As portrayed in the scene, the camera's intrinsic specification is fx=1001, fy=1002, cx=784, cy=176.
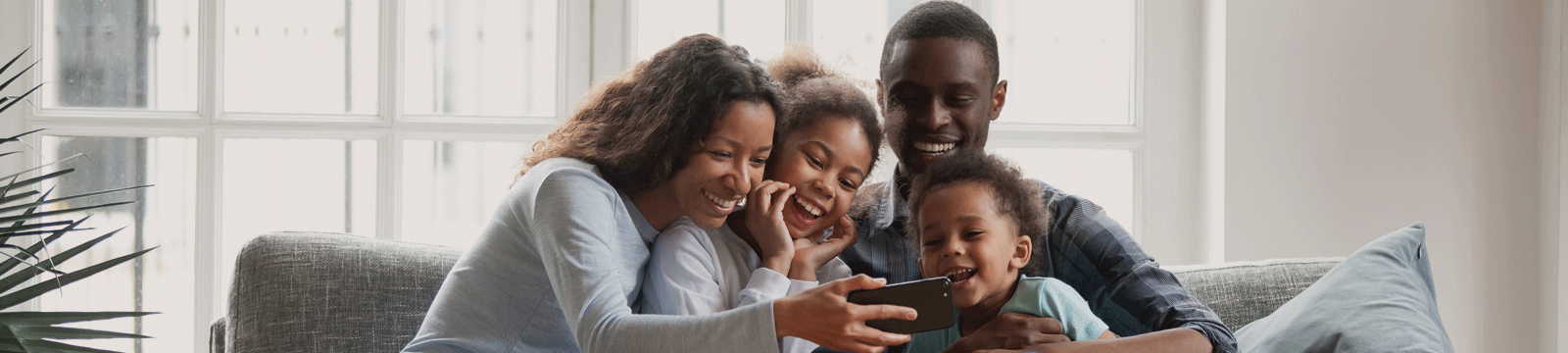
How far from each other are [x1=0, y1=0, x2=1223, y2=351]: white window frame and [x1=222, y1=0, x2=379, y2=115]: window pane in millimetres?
36

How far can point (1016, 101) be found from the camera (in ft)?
7.98

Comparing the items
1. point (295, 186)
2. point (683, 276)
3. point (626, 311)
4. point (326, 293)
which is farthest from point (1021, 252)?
point (295, 186)

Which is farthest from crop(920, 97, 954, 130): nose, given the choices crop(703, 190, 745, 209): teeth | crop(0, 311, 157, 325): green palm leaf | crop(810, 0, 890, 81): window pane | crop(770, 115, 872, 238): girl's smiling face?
crop(0, 311, 157, 325): green palm leaf

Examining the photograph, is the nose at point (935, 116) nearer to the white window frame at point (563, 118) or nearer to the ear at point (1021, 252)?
the ear at point (1021, 252)

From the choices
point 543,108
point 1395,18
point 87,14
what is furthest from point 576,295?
point 1395,18

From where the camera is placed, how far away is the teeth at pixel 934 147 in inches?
56.4

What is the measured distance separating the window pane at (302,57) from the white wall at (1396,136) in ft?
6.43

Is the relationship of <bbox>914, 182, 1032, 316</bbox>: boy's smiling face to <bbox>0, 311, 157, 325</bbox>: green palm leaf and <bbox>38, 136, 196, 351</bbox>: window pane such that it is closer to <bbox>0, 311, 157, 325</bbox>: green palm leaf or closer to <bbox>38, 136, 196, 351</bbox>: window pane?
<bbox>0, 311, 157, 325</bbox>: green palm leaf

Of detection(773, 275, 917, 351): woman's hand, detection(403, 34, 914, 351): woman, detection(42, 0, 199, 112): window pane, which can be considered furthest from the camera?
detection(42, 0, 199, 112): window pane

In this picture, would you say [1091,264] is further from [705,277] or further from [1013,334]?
[705,277]

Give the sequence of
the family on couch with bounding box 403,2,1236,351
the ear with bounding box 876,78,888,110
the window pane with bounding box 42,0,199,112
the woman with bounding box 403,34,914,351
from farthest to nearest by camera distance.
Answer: the window pane with bounding box 42,0,199,112 → the ear with bounding box 876,78,888,110 → the family on couch with bounding box 403,2,1236,351 → the woman with bounding box 403,34,914,351

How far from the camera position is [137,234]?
228 cm

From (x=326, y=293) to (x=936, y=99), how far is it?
0.91m

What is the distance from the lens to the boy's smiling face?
1.28 meters
